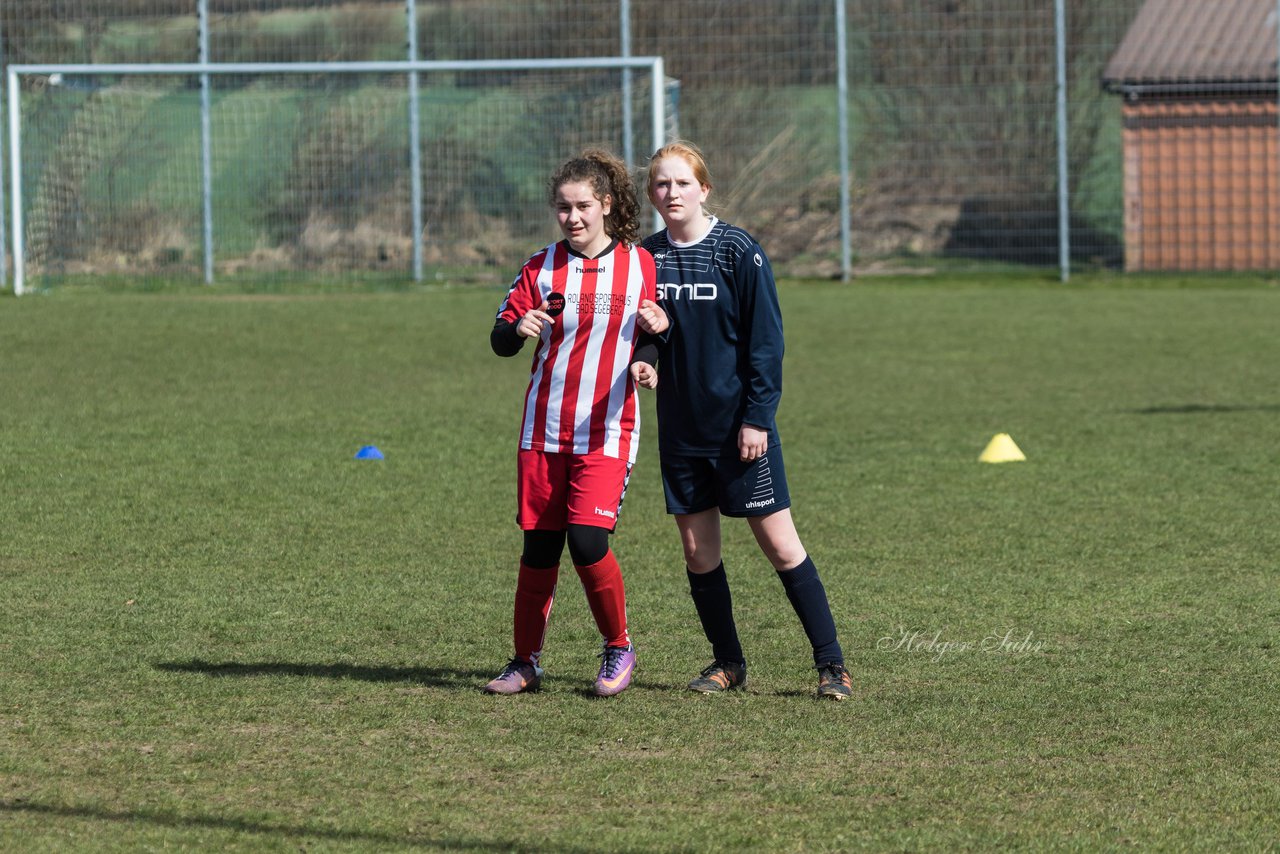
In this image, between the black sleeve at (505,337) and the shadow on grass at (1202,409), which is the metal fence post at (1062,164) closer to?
the shadow on grass at (1202,409)

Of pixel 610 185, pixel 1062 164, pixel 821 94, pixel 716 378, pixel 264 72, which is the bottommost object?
pixel 716 378

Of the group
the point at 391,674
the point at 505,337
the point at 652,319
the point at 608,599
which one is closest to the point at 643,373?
the point at 652,319

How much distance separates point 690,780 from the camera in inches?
160

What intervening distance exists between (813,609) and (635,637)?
87 cm

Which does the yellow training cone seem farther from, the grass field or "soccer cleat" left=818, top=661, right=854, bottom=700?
"soccer cleat" left=818, top=661, right=854, bottom=700

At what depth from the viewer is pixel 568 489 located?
4.95 m

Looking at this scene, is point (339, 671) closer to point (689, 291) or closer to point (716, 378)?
point (716, 378)

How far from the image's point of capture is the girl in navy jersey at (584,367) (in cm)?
488

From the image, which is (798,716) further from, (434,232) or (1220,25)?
(1220,25)

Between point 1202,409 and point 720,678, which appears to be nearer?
point 720,678

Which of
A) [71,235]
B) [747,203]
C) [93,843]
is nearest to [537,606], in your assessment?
[93,843]

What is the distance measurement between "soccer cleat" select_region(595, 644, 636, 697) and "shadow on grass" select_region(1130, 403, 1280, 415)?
753cm

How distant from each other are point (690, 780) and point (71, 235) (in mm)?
15158

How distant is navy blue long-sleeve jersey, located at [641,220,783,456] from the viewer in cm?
481
